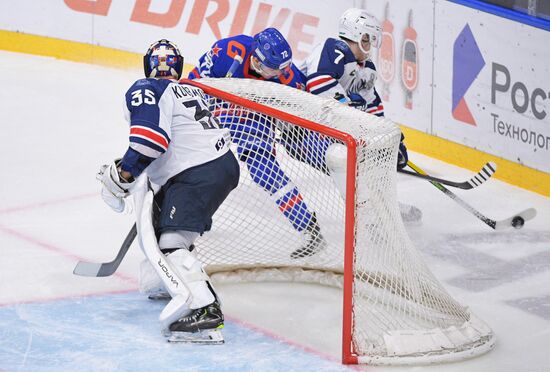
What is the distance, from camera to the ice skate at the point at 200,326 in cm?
399

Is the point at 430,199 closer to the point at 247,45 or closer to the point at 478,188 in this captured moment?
the point at 478,188

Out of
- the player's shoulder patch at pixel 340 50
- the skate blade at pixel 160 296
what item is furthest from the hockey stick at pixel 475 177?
the skate blade at pixel 160 296

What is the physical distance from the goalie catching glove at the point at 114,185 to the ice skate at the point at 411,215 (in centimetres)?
175

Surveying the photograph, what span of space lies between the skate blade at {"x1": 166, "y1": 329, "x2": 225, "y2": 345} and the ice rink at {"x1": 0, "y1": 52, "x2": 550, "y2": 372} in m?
0.03

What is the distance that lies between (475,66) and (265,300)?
218cm

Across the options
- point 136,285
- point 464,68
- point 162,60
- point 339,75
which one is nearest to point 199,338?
point 136,285

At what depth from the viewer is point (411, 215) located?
5.51m

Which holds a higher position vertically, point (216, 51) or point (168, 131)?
point (216, 51)

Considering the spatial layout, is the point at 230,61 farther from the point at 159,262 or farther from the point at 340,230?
the point at 159,262

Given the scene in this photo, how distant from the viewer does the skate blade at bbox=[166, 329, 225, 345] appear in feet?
13.2

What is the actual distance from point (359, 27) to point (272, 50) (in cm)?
72

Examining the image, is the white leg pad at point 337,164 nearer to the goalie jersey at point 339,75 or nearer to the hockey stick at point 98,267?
the goalie jersey at point 339,75

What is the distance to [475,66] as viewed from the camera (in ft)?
20.1

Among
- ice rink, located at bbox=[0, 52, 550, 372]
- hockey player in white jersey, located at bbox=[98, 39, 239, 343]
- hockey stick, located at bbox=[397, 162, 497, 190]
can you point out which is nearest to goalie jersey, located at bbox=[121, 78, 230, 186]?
hockey player in white jersey, located at bbox=[98, 39, 239, 343]
